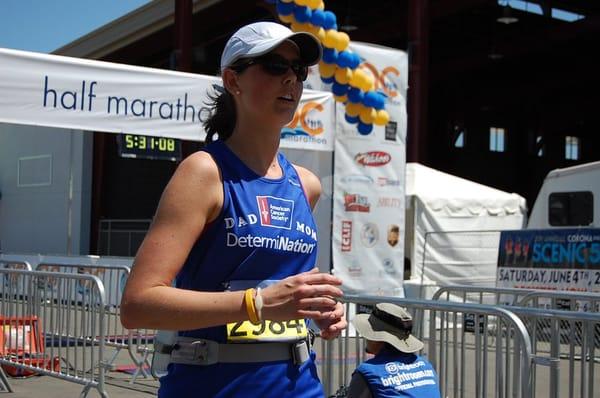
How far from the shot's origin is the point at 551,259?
12.8 metres

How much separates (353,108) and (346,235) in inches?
73.3

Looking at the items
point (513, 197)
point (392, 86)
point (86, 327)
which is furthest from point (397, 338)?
point (513, 197)

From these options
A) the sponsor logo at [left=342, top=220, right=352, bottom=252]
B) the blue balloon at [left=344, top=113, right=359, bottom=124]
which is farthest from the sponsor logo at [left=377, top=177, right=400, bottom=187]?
the blue balloon at [left=344, top=113, right=359, bottom=124]

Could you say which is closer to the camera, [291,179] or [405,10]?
[291,179]

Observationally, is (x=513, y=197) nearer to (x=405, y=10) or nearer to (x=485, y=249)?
(x=485, y=249)

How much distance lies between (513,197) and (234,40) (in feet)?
53.8

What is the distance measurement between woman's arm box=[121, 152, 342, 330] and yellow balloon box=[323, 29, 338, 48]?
8883 mm

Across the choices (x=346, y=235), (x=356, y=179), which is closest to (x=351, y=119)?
(x=356, y=179)

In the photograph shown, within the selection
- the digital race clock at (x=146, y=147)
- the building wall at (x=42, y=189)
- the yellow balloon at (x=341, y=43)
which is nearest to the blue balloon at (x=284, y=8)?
the yellow balloon at (x=341, y=43)

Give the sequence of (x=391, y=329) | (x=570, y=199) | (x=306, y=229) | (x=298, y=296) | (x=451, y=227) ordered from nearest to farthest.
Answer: (x=298, y=296) < (x=306, y=229) < (x=391, y=329) < (x=570, y=199) < (x=451, y=227)

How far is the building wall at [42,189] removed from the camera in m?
29.7

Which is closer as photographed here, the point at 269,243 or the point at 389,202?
the point at 269,243

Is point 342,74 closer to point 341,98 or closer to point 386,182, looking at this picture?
point 341,98

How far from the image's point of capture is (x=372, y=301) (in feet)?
17.4
